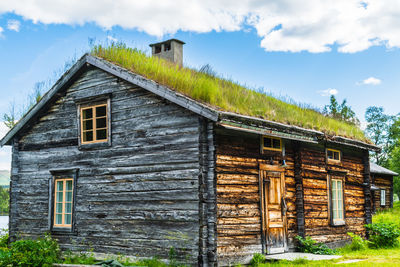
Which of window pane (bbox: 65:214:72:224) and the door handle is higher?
the door handle

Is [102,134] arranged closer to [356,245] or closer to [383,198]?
[356,245]

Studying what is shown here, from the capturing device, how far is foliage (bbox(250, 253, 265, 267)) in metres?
10.6

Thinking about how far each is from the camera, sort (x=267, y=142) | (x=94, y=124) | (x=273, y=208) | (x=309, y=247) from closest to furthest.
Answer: (x=273, y=208)
(x=267, y=142)
(x=94, y=124)
(x=309, y=247)

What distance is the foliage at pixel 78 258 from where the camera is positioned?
11570 mm

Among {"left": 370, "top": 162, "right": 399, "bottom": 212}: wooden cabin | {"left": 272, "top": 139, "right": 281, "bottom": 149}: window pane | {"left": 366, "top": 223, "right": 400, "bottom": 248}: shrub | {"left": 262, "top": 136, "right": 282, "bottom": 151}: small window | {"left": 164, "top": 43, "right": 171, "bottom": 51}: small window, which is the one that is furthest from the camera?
{"left": 370, "top": 162, "right": 399, "bottom": 212}: wooden cabin

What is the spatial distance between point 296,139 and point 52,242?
7244mm

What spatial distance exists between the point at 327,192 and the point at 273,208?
3445mm

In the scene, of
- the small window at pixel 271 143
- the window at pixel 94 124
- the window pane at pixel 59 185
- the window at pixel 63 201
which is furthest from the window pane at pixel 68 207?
the small window at pixel 271 143

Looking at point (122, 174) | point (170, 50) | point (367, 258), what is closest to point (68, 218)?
point (122, 174)

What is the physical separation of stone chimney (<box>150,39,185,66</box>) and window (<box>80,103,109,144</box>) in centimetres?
444

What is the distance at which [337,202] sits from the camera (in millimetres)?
15031

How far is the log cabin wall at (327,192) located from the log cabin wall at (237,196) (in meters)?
2.53

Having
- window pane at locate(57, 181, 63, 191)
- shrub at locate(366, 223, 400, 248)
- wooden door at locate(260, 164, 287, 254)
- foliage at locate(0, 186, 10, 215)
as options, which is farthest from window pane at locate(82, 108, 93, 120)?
foliage at locate(0, 186, 10, 215)

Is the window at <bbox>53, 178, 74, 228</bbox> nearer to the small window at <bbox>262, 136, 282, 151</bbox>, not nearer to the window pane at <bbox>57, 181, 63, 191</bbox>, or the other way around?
the window pane at <bbox>57, 181, 63, 191</bbox>
